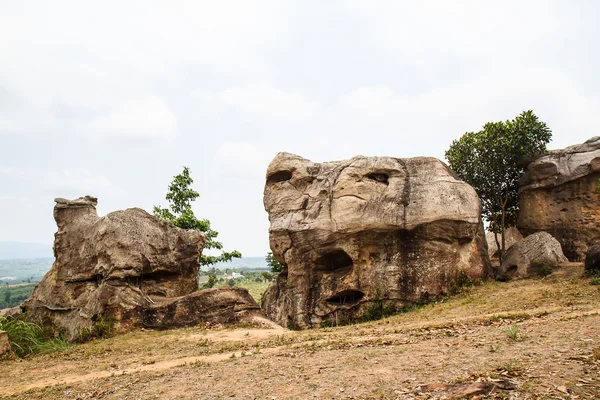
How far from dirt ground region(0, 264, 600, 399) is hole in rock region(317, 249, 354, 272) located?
437 centimetres

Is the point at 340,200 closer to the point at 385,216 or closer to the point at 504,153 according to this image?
the point at 385,216

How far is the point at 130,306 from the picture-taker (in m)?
18.0

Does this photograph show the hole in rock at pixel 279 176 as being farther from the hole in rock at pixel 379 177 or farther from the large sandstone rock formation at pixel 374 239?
the hole in rock at pixel 379 177

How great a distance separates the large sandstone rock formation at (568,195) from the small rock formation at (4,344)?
22.6 meters

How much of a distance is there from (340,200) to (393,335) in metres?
8.16

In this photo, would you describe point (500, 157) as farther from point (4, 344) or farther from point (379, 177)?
point (4, 344)

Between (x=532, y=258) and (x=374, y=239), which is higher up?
(x=374, y=239)

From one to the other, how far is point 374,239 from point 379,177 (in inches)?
107

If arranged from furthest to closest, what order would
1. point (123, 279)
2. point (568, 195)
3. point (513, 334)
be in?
point (568, 195) → point (123, 279) → point (513, 334)

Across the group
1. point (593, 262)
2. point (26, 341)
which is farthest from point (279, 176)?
point (593, 262)

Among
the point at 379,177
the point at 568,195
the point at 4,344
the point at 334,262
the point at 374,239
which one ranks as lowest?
the point at 4,344

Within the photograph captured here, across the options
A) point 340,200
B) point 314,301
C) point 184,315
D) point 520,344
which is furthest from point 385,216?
point 520,344

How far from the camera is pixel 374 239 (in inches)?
733

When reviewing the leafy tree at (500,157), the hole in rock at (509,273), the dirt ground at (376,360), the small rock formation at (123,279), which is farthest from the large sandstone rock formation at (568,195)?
the small rock formation at (123,279)
